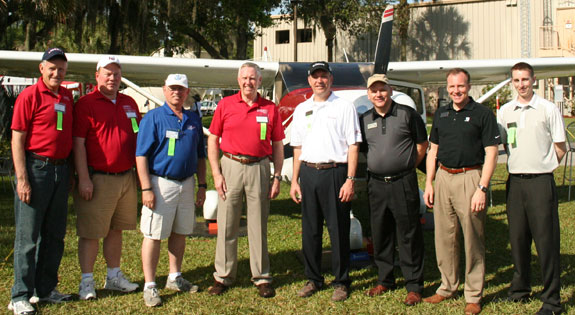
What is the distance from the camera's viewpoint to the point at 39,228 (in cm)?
332

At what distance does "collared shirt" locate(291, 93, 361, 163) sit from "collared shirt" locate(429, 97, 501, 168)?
630 millimetres

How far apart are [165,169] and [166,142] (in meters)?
0.20

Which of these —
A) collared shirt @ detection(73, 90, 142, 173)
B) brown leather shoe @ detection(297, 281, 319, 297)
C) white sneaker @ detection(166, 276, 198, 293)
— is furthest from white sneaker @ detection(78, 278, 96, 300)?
brown leather shoe @ detection(297, 281, 319, 297)

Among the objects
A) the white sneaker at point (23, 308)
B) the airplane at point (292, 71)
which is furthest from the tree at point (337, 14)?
the white sneaker at point (23, 308)

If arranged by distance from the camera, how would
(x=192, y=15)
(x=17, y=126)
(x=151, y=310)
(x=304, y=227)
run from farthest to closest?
(x=192, y=15) < (x=304, y=227) < (x=151, y=310) < (x=17, y=126)

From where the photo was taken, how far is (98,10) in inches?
637

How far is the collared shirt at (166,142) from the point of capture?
136 inches

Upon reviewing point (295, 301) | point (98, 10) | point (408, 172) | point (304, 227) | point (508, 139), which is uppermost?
point (98, 10)

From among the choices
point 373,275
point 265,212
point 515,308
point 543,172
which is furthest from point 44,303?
point 543,172

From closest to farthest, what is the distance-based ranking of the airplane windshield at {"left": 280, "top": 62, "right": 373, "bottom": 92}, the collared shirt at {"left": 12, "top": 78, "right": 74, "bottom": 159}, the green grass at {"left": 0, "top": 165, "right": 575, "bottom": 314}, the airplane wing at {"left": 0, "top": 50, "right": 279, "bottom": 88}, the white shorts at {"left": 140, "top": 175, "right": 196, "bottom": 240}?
the collared shirt at {"left": 12, "top": 78, "right": 74, "bottom": 159} → the green grass at {"left": 0, "top": 165, "right": 575, "bottom": 314} → the white shorts at {"left": 140, "top": 175, "right": 196, "bottom": 240} → the airplane windshield at {"left": 280, "top": 62, "right": 373, "bottom": 92} → the airplane wing at {"left": 0, "top": 50, "right": 279, "bottom": 88}

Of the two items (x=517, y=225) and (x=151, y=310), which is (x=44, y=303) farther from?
(x=517, y=225)

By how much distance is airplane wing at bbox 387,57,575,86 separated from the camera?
7309 mm

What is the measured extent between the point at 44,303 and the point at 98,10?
14728 millimetres

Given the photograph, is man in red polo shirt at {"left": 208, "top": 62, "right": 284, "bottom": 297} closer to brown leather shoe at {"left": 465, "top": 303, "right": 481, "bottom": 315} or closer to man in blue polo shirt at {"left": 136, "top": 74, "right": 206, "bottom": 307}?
man in blue polo shirt at {"left": 136, "top": 74, "right": 206, "bottom": 307}
